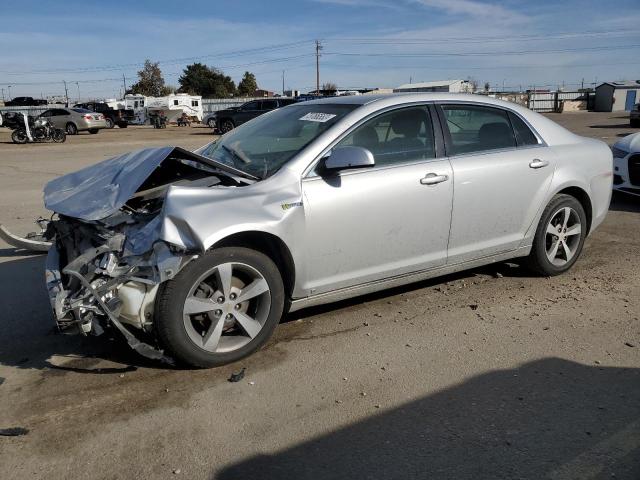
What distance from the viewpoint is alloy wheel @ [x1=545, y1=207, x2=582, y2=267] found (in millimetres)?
5023

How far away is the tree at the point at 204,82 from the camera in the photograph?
301 feet

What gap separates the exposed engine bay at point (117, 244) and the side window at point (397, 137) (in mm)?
939

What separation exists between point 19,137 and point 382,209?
971 inches

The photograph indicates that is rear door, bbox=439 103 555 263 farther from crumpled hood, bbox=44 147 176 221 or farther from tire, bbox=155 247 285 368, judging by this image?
crumpled hood, bbox=44 147 176 221

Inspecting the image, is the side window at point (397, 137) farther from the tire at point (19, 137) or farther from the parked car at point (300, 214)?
the tire at point (19, 137)

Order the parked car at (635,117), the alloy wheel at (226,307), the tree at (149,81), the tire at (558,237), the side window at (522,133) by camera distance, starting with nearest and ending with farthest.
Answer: the alloy wheel at (226,307)
the side window at (522,133)
the tire at (558,237)
the parked car at (635,117)
the tree at (149,81)

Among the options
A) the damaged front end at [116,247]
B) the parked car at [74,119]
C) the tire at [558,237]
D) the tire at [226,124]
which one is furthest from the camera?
the parked car at [74,119]

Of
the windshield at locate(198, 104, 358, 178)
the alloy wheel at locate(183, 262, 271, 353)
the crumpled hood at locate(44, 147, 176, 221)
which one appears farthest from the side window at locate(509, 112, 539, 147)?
the crumpled hood at locate(44, 147, 176, 221)

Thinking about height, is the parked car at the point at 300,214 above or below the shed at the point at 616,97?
below

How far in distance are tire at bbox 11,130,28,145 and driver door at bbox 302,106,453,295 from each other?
2425cm

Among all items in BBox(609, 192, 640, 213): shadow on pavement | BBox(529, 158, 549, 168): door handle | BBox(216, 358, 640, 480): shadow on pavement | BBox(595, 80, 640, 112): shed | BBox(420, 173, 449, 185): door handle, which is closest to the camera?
BBox(216, 358, 640, 480): shadow on pavement

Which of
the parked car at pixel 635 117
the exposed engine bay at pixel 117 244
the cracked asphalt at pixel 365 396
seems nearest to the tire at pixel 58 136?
the cracked asphalt at pixel 365 396

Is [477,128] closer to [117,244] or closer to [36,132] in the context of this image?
[117,244]

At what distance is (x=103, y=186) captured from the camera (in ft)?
12.2
